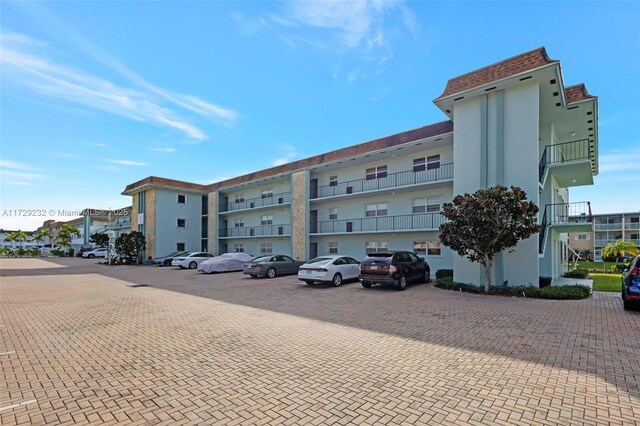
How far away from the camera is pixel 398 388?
4320mm

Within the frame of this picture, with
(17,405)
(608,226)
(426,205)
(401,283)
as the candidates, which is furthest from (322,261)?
(608,226)

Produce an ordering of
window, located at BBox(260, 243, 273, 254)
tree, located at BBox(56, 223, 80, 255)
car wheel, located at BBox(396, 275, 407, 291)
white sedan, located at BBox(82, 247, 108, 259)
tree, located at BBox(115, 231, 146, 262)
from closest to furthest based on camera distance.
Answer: car wheel, located at BBox(396, 275, 407, 291) → window, located at BBox(260, 243, 273, 254) → tree, located at BBox(115, 231, 146, 262) → white sedan, located at BBox(82, 247, 108, 259) → tree, located at BBox(56, 223, 80, 255)

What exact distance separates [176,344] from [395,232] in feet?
52.3

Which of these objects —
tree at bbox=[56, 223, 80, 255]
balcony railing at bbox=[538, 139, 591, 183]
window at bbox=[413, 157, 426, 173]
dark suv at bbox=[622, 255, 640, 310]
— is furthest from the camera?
tree at bbox=[56, 223, 80, 255]

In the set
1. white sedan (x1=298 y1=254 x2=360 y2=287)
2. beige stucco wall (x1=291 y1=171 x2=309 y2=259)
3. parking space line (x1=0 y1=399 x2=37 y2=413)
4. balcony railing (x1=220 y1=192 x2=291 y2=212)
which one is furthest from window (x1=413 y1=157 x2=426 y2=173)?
parking space line (x1=0 y1=399 x2=37 y2=413)

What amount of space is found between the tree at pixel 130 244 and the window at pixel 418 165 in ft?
88.7

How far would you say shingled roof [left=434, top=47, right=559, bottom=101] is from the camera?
1296 centimetres

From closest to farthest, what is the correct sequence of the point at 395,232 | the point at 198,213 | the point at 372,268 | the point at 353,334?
the point at 353,334, the point at 372,268, the point at 395,232, the point at 198,213

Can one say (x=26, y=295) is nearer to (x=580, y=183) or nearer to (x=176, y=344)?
(x=176, y=344)

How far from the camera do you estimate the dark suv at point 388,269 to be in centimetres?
1333

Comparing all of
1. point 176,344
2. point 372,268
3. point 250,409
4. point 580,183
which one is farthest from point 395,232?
point 250,409

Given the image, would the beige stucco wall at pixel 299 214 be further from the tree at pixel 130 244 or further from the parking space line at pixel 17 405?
the parking space line at pixel 17 405

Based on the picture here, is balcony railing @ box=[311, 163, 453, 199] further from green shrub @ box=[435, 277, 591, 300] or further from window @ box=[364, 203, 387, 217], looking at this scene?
green shrub @ box=[435, 277, 591, 300]

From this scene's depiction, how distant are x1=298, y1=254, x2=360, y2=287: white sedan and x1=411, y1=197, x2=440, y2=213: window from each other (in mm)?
6725
